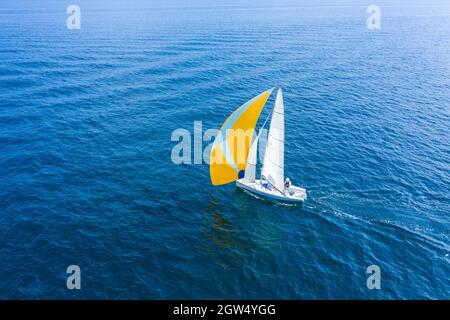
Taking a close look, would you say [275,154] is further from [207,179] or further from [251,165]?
[207,179]

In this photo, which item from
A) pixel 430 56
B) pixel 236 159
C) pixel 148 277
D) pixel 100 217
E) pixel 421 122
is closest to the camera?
pixel 148 277

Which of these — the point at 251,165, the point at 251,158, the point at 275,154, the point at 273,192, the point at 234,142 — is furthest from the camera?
the point at 251,165

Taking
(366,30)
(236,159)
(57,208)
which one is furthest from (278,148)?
(366,30)

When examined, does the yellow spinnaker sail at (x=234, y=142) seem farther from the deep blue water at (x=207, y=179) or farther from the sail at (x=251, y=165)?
the deep blue water at (x=207, y=179)

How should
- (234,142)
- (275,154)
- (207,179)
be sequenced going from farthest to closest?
1. (207,179)
2. (275,154)
3. (234,142)

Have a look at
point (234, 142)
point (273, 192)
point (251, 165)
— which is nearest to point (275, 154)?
point (251, 165)

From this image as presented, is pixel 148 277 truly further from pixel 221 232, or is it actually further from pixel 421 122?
pixel 421 122
